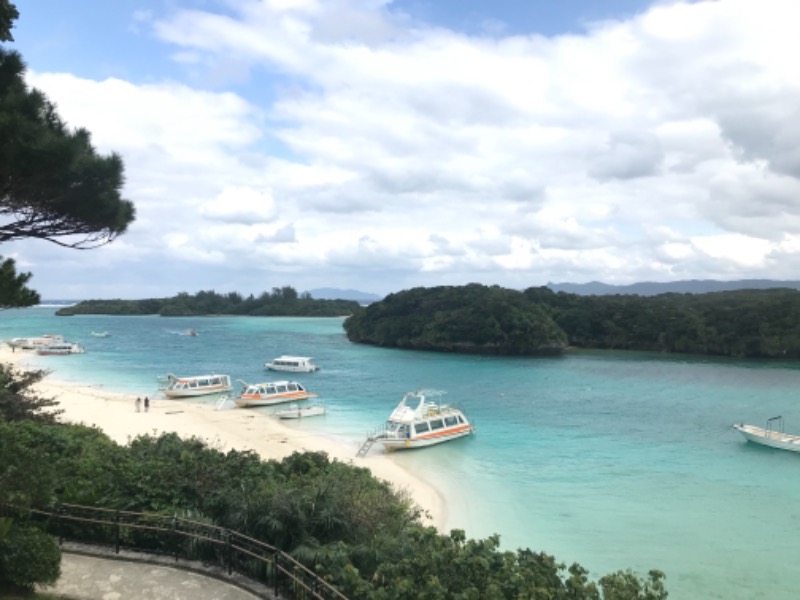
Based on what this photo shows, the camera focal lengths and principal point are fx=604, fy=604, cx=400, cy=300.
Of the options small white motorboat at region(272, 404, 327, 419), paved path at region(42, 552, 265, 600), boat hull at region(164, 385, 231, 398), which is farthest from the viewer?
boat hull at region(164, 385, 231, 398)

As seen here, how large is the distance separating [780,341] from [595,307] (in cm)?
3131

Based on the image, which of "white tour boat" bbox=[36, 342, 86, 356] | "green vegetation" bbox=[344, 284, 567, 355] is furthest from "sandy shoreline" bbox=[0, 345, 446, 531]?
"green vegetation" bbox=[344, 284, 567, 355]

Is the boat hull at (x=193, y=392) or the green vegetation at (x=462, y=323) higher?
the green vegetation at (x=462, y=323)

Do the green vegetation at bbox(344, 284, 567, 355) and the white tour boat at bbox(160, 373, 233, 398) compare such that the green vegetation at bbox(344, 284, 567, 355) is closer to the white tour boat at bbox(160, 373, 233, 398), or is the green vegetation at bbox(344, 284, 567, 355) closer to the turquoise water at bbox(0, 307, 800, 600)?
the turquoise water at bbox(0, 307, 800, 600)

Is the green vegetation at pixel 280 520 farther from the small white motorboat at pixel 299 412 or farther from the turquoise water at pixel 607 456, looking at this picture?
the small white motorboat at pixel 299 412

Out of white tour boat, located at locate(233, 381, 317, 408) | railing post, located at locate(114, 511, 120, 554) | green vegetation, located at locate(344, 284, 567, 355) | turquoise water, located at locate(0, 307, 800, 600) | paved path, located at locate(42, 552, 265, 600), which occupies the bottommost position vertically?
turquoise water, located at locate(0, 307, 800, 600)

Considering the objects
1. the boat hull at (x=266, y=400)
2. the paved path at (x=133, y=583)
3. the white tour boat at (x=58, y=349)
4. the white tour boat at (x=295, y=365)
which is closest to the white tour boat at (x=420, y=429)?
the boat hull at (x=266, y=400)

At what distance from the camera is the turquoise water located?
63.8ft

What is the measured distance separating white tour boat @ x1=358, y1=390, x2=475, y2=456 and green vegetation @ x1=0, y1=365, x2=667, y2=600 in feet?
49.0

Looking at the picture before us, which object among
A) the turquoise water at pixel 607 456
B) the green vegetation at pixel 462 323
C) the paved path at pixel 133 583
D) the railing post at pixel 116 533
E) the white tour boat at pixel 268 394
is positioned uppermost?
the green vegetation at pixel 462 323

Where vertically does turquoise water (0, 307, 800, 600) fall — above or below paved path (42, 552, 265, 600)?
below

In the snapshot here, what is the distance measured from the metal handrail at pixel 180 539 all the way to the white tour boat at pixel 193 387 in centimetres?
3915

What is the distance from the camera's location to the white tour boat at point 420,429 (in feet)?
106

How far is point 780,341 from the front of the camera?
83.1m
